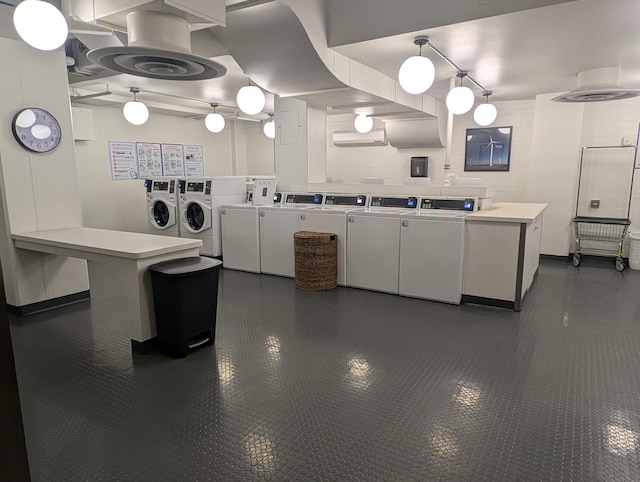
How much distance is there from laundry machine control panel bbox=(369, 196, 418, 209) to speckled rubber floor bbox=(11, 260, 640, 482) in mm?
1253

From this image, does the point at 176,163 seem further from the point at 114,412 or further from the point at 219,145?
the point at 114,412

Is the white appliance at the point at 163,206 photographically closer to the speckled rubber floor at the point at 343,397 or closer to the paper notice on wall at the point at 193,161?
the paper notice on wall at the point at 193,161

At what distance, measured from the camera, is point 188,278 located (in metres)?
2.84

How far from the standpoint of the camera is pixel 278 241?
520 centimetres

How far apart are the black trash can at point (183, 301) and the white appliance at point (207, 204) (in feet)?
9.18

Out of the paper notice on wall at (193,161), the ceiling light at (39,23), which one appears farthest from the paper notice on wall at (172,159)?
the ceiling light at (39,23)

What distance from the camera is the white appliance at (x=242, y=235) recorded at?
539 centimetres

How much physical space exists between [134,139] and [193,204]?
9.00 feet

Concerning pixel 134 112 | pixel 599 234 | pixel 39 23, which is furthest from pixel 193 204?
pixel 599 234

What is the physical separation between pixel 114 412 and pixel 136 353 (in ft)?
2.46

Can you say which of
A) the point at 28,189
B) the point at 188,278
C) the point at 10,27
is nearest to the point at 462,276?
the point at 188,278

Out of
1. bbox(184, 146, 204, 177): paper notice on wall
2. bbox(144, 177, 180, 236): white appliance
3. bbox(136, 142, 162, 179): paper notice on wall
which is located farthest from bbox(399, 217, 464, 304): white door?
bbox(184, 146, 204, 177): paper notice on wall

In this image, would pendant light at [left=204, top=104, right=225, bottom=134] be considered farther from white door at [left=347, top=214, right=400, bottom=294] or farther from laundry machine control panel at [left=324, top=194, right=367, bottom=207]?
white door at [left=347, top=214, right=400, bottom=294]

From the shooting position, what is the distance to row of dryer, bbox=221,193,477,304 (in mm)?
4117
